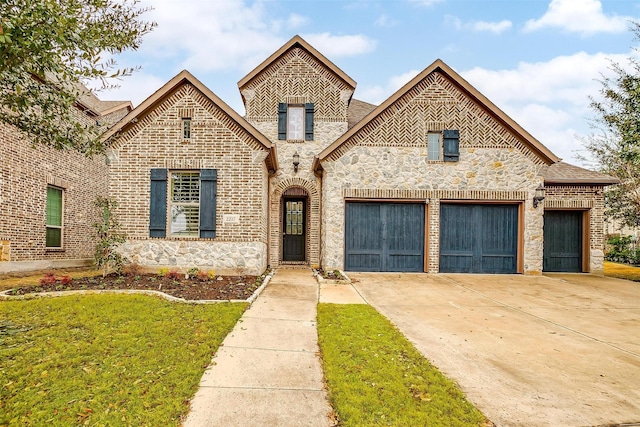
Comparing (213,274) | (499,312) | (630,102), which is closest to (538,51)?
(630,102)

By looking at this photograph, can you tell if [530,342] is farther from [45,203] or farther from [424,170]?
[45,203]

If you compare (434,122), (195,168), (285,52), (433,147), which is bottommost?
(195,168)

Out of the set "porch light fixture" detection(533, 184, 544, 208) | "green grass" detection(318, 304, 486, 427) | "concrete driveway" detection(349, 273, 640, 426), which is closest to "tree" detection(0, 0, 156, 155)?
"green grass" detection(318, 304, 486, 427)

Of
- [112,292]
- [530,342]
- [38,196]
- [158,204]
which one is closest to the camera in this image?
[530,342]

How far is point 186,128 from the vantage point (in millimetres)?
9656

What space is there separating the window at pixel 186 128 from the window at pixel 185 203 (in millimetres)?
1093

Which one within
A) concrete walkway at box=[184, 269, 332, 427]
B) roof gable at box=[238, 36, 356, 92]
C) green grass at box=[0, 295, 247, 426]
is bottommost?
concrete walkway at box=[184, 269, 332, 427]

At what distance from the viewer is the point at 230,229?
30.8 feet

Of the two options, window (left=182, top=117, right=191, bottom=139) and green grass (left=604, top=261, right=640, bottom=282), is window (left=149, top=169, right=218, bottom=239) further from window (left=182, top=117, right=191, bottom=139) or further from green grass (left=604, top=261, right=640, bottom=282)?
green grass (left=604, top=261, right=640, bottom=282)

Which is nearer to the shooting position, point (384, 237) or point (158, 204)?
point (158, 204)

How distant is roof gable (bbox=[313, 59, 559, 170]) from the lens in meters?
10.6

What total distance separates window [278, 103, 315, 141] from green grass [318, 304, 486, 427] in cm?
897

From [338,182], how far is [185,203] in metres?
4.71

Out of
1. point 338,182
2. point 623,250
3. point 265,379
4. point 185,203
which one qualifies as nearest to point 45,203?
point 185,203
